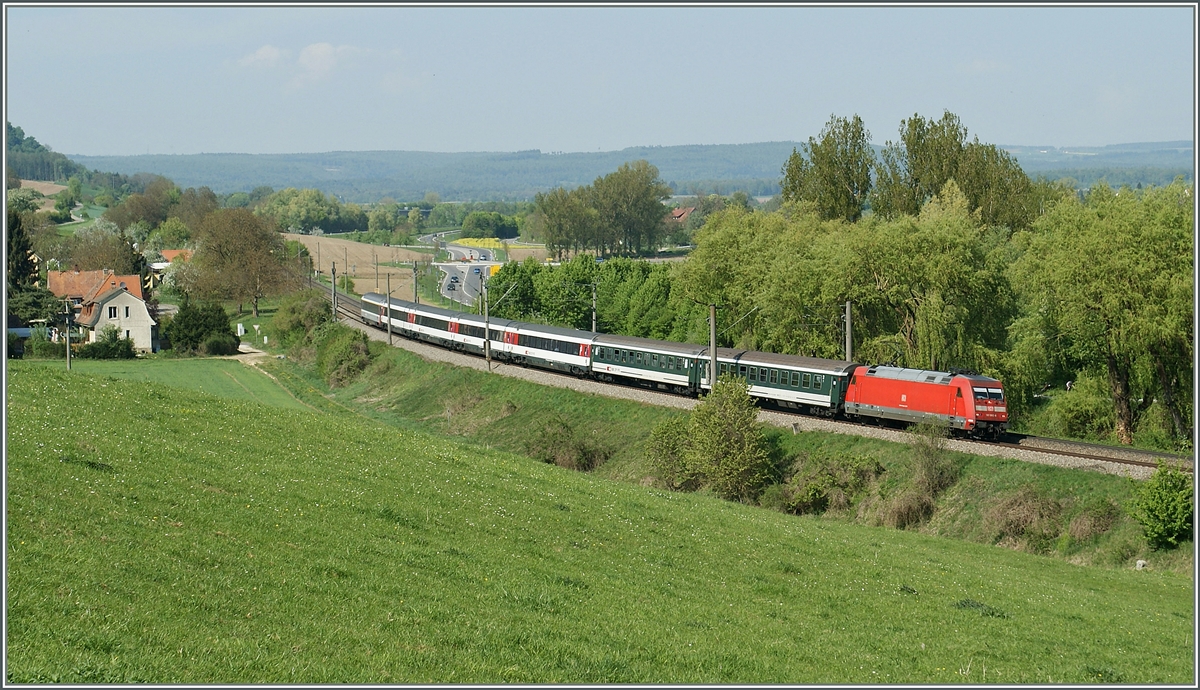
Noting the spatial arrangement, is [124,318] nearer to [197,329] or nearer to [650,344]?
[197,329]

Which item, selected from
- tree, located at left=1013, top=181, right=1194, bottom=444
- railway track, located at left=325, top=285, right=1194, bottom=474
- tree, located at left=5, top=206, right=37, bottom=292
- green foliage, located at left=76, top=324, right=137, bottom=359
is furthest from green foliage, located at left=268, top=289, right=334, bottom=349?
railway track, located at left=325, top=285, right=1194, bottom=474

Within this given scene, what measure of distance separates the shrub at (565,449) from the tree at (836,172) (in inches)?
1240

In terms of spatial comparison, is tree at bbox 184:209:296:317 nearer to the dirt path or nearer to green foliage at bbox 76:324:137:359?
the dirt path

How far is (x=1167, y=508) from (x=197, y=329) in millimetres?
80140

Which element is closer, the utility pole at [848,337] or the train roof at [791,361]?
the train roof at [791,361]

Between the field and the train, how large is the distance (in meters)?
12.2

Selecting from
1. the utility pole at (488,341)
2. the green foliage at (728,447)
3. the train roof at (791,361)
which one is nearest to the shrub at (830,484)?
the green foliage at (728,447)

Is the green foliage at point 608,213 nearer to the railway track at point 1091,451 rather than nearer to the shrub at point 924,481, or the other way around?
the railway track at point 1091,451

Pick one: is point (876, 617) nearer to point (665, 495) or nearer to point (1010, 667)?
point (1010, 667)

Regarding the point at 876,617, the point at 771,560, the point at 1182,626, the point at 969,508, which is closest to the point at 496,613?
the point at 876,617

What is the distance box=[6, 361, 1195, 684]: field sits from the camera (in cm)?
1372

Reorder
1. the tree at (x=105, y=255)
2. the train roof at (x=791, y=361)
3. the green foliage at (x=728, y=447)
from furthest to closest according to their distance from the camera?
the tree at (x=105, y=255), the train roof at (x=791, y=361), the green foliage at (x=728, y=447)

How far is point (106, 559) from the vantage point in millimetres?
15281

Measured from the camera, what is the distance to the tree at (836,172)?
7531 centimetres
